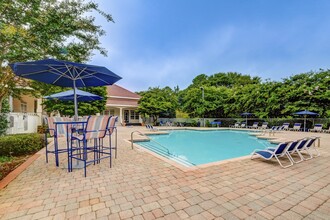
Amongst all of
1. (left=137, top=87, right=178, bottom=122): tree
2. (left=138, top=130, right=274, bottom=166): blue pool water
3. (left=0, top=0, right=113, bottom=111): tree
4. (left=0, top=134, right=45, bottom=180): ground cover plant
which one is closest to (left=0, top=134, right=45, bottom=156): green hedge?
(left=0, top=134, right=45, bottom=180): ground cover plant

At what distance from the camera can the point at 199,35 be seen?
62.8 ft

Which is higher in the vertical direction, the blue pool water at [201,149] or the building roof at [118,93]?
the building roof at [118,93]

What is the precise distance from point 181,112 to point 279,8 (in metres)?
18.7

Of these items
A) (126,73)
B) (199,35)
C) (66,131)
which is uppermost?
(199,35)

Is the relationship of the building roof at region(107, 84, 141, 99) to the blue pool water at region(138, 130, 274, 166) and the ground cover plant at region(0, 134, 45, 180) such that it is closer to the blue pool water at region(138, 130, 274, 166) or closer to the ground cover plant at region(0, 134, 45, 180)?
the blue pool water at region(138, 130, 274, 166)

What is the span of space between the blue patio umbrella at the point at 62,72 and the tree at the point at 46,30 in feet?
2.87

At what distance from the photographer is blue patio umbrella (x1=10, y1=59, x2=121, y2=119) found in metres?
3.69

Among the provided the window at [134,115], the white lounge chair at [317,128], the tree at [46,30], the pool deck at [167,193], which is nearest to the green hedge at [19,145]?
the pool deck at [167,193]

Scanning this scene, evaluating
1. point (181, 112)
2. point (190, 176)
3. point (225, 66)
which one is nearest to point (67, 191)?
point (190, 176)

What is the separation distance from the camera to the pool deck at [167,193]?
2.34 m

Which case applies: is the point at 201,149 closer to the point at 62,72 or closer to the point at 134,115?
the point at 62,72

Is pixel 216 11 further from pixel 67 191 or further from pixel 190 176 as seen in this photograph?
pixel 67 191

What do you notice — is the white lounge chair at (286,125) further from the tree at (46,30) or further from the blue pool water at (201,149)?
the tree at (46,30)

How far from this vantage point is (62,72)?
455 cm
